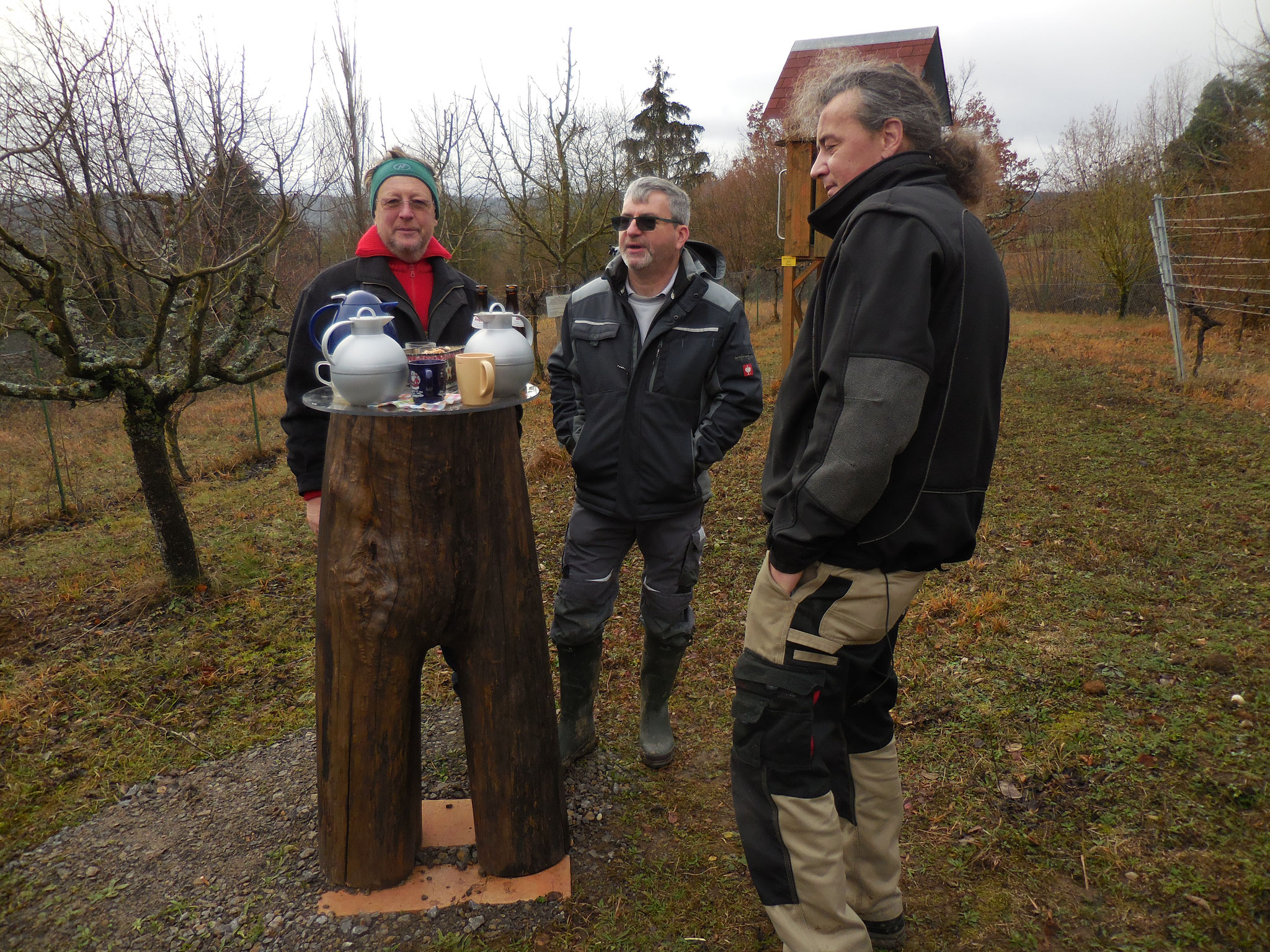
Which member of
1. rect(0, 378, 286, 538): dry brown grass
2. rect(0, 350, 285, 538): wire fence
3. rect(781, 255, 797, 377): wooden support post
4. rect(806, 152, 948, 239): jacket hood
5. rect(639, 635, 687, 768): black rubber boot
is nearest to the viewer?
rect(806, 152, 948, 239): jacket hood

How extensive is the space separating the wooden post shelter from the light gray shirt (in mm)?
4389

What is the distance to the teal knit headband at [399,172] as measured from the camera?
2477mm

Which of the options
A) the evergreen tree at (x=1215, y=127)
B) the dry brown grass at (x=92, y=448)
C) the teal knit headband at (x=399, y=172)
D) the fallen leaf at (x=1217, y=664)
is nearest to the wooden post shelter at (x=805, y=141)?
the fallen leaf at (x=1217, y=664)

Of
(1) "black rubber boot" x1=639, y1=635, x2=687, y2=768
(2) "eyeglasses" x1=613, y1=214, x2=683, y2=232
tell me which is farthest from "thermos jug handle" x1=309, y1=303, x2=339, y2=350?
(1) "black rubber boot" x1=639, y1=635, x2=687, y2=768

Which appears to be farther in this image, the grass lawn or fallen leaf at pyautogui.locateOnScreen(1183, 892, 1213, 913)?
the grass lawn

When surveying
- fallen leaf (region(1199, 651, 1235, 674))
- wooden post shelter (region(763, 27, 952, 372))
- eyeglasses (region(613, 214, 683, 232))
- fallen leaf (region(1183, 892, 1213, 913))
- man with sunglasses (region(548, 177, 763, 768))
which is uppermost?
wooden post shelter (region(763, 27, 952, 372))

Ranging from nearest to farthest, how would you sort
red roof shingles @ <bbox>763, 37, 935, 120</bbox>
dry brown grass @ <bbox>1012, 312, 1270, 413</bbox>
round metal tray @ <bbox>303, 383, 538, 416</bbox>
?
round metal tray @ <bbox>303, 383, 538, 416</bbox>
dry brown grass @ <bbox>1012, 312, 1270, 413</bbox>
red roof shingles @ <bbox>763, 37, 935, 120</bbox>

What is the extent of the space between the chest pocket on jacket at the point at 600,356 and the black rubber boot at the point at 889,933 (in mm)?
1905

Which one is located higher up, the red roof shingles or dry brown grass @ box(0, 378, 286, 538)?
the red roof shingles

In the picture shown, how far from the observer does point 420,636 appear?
215 cm

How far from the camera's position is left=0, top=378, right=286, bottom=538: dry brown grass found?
7.43m

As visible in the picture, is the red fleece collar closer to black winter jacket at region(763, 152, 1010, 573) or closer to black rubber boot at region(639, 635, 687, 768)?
black winter jacket at region(763, 152, 1010, 573)

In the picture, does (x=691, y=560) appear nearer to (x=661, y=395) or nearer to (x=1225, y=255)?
(x=661, y=395)

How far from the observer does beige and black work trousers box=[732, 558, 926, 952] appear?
1819 millimetres
